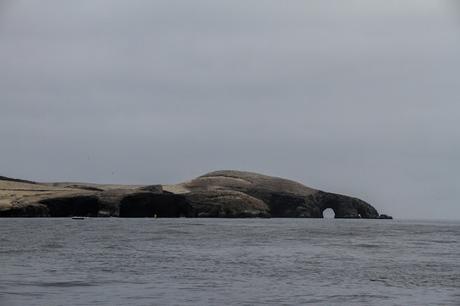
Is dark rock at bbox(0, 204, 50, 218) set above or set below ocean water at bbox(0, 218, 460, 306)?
above

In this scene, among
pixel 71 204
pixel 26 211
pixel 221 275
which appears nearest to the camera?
pixel 221 275

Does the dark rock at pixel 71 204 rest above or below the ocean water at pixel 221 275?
above

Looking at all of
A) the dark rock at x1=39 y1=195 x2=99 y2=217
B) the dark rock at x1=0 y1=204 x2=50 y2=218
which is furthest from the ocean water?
the dark rock at x1=39 y1=195 x2=99 y2=217

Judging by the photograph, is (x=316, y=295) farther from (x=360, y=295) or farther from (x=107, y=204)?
(x=107, y=204)

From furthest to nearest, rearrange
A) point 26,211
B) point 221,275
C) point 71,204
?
point 71,204
point 26,211
point 221,275

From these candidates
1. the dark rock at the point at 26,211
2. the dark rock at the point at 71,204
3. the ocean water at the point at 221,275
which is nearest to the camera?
the ocean water at the point at 221,275

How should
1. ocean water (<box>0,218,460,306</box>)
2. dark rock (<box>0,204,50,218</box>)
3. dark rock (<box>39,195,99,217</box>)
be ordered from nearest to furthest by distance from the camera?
1. ocean water (<box>0,218,460,306</box>)
2. dark rock (<box>0,204,50,218</box>)
3. dark rock (<box>39,195,99,217</box>)

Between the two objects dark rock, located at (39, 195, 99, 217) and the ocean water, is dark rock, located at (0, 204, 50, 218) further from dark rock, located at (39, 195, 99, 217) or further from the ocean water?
the ocean water

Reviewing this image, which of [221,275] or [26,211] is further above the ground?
[26,211]

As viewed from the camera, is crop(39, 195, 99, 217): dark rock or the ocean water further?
crop(39, 195, 99, 217): dark rock

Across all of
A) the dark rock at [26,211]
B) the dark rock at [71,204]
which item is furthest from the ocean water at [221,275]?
the dark rock at [71,204]

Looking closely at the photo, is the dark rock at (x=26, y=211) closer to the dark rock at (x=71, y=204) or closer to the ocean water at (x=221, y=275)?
the dark rock at (x=71, y=204)

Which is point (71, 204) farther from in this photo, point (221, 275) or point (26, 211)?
point (221, 275)

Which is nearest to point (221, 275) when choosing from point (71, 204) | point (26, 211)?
point (26, 211)
